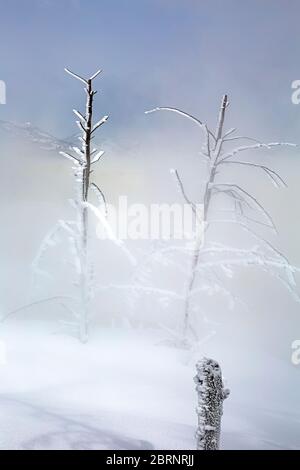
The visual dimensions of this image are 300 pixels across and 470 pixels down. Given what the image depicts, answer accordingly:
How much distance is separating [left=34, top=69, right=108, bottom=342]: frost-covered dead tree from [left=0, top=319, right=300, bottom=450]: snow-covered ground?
0.35 metres

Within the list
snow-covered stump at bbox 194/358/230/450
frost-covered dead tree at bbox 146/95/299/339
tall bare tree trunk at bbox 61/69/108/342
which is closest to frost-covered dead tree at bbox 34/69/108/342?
tall bare tree trunk at bbox 61/69/108/342

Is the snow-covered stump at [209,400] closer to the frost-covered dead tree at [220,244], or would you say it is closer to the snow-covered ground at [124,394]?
the snow-covered ground at [124,394]

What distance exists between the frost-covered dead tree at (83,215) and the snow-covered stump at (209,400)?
5.45ft

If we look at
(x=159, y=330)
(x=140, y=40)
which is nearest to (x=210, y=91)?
Answer: (x=140, y=40)

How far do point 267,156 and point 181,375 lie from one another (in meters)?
2.12

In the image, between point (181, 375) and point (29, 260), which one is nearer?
point (181, 375)

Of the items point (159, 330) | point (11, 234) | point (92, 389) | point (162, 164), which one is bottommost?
point (92, 389)

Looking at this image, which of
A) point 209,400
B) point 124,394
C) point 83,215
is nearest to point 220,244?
point 83,215

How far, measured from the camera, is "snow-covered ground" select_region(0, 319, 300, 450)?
2.17m

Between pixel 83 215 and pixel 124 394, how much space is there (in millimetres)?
1334

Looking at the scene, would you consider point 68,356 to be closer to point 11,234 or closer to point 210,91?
point 11,234

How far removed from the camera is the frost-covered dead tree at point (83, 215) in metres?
3.13

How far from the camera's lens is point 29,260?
3.95 m

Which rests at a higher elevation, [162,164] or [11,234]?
[162,164]
